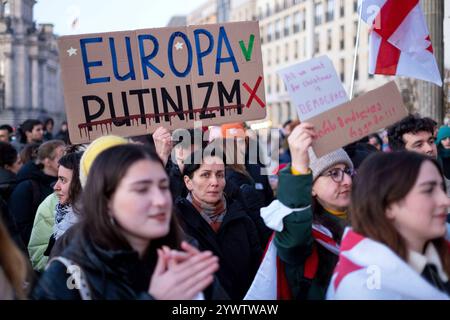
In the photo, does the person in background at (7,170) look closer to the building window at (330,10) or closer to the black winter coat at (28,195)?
the black winter coat at (28,195)

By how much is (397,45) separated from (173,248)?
3513 millimetres

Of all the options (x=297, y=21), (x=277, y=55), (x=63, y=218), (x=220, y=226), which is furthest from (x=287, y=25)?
(x=220, y=226)

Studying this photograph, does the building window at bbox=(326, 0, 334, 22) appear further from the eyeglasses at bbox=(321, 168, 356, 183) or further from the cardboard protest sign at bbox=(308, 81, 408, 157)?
the cardboard protest sign at bbox=(308, 81, 408, 157)

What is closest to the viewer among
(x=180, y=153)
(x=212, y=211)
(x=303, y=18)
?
(x=212, y=211)

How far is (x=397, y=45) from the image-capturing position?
555 cm

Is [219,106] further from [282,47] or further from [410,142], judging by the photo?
[282,47]

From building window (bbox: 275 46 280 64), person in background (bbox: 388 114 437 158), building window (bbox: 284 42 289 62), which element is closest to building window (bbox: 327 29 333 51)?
building window (bbox: 284 42 289 62)

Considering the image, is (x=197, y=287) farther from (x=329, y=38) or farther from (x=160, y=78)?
(x=329, y=38)

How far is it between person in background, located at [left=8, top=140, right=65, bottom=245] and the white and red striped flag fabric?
9.63ft

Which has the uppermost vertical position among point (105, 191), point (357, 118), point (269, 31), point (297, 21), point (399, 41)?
point (297, 21)

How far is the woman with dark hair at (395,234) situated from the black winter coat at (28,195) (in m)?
3.51

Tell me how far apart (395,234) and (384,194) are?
16 cm

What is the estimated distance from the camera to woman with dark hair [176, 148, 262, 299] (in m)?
4.09

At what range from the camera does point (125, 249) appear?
8.26 ft
